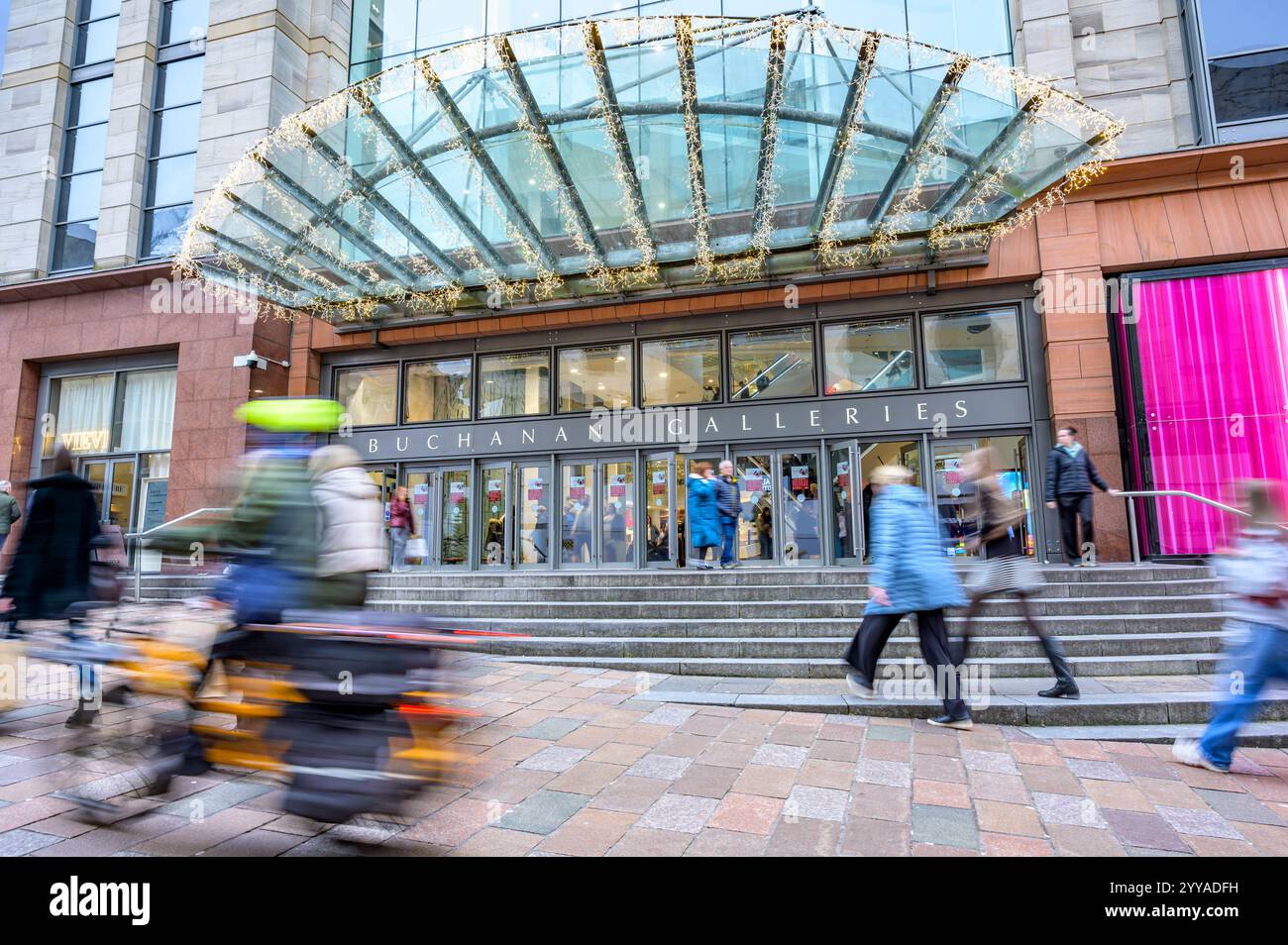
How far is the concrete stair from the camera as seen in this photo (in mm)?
5398

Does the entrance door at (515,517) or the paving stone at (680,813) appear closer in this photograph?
the paving stone at (680,813)

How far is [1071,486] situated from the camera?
28.9 feet

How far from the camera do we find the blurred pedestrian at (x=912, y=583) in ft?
16.4

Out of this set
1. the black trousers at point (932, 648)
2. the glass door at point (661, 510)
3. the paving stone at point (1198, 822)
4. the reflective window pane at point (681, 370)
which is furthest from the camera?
the reflective window pane at point (681, 370)

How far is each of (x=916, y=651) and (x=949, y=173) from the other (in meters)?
7.41

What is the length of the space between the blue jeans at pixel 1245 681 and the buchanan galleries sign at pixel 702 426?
857cm

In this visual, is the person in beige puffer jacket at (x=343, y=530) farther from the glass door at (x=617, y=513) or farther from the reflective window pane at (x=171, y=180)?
the reflective window pane at (x=171, y=180)

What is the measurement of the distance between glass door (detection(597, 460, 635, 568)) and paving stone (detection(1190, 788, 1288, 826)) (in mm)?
10137

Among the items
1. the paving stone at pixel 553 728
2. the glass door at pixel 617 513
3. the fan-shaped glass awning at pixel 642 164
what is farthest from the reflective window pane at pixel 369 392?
the paving stone at pixel 553 728

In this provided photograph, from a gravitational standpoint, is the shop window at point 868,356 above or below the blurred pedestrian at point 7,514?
above
